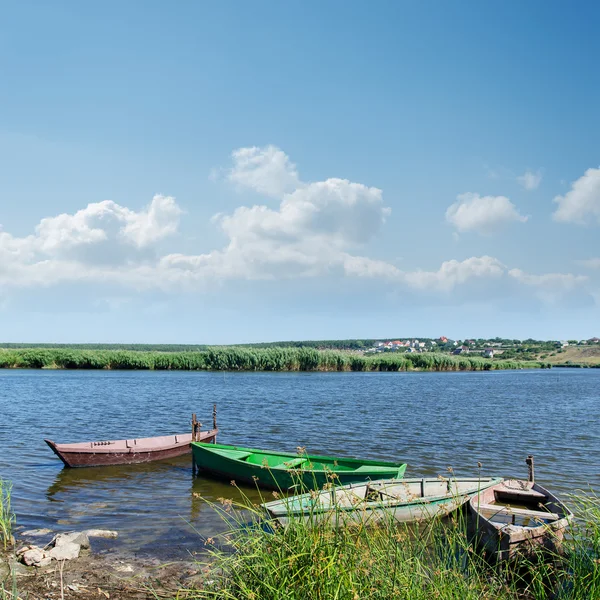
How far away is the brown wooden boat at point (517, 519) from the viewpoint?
8.30 metres

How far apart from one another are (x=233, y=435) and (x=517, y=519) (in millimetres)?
13974

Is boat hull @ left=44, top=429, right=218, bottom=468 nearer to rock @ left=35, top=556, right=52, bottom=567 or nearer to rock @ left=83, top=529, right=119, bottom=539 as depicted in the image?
rock @ left=83, top=529, right=119, bottom=539

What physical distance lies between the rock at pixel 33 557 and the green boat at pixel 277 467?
4.66m

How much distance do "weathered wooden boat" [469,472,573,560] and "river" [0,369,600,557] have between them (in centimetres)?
360

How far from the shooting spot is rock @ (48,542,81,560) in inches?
354

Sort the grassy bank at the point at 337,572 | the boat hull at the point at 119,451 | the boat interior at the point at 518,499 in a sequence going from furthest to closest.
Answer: the boat hull at the point at 119,451 → the boat interior at the point at 518,499 → the grassy bank at the point at 337,572

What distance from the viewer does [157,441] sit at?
1878cm

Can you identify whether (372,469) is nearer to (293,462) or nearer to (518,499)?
(293,462)

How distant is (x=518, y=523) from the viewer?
10.7m

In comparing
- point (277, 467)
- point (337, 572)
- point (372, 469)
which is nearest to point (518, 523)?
point (372, 469)

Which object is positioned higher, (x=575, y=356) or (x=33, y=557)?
(x=33, y=557)

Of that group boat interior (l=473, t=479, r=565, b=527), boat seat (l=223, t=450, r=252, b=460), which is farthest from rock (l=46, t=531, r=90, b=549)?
boat interior (l=473, t=479, r=565, b=527)

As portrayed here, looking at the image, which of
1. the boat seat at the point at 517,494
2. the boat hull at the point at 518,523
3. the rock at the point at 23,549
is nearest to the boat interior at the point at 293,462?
the boat seat at the point at 517,494

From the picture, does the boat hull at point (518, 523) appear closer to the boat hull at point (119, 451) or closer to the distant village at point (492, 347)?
the boat hull at point (119, 451)
